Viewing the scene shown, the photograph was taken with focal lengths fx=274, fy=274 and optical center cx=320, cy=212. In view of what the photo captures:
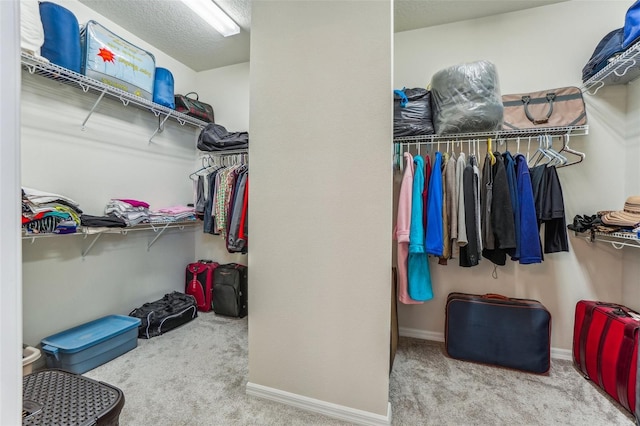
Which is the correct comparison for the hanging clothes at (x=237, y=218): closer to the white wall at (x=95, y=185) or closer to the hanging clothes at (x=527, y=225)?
the white wall at (x=95, y=185)

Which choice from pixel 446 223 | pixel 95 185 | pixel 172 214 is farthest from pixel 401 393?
pixel 95 185

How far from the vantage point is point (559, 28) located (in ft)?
7.15

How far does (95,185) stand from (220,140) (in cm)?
116

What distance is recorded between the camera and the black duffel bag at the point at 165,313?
2.48 meters

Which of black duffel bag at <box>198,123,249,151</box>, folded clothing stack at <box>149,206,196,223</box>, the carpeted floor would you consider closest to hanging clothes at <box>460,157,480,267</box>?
the carpeted floor

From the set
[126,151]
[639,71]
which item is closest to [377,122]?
[639,71]

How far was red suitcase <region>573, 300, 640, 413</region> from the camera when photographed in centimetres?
156

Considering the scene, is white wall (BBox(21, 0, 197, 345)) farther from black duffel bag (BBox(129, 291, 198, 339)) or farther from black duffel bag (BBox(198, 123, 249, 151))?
black duffel bag (BBox(198, 123, 249, 151))

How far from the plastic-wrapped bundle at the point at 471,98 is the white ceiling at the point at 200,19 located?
27.9 inches

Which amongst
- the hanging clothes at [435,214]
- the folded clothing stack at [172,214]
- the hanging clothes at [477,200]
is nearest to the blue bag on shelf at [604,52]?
the hanging clothes at [477,200]

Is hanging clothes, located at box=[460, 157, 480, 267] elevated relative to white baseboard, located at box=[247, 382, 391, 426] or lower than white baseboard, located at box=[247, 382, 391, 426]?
elevated

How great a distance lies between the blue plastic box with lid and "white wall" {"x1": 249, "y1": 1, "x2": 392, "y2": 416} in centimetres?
122

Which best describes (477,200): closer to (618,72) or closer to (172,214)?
(618,72)

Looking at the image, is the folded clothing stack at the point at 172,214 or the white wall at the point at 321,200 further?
the folded clothing stack at the point at 172,214
